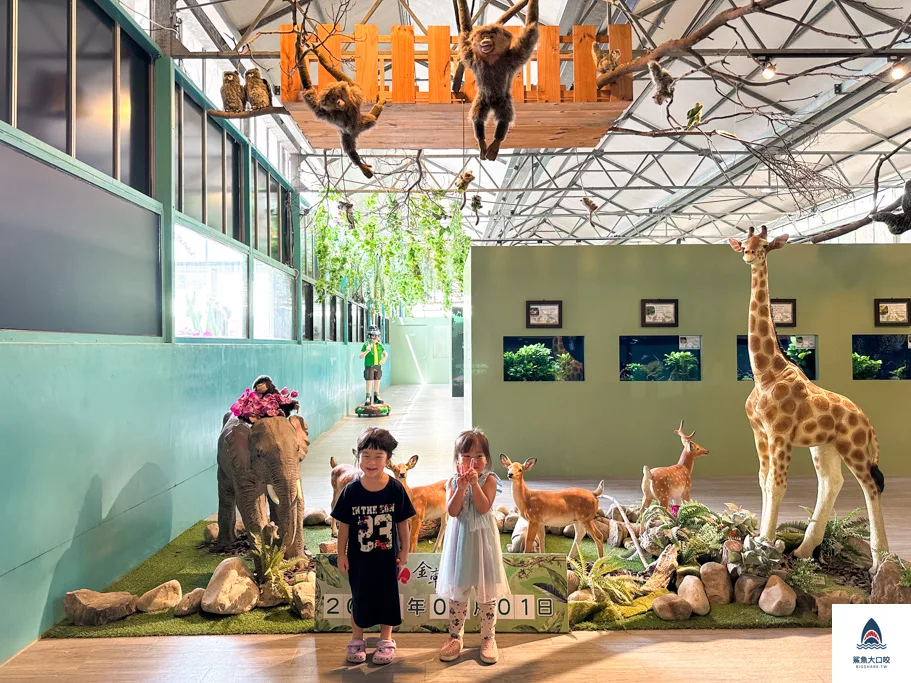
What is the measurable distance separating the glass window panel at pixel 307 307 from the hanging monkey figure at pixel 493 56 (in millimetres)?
6911

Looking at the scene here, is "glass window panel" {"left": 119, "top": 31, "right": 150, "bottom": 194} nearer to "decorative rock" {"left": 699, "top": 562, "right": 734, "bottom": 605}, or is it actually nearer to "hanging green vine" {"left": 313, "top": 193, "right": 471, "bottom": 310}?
"hanging green vine" {"left": 313, "top": 193, "right": 471, "bottom": 310}

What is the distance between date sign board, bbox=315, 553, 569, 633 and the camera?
8.52 ft

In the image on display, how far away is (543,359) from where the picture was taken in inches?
236

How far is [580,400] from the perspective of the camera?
592 cm

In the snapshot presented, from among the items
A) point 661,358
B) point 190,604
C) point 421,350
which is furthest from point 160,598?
point 421,350

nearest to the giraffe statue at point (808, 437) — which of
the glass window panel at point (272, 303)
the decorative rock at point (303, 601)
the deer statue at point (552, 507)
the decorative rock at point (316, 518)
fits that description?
the deer statue at point (552, 507)

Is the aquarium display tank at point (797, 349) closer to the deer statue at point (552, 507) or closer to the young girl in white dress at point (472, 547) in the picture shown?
the deer statue at point (552, 507)

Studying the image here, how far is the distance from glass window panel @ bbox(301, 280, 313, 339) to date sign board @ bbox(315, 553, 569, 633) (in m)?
6.32

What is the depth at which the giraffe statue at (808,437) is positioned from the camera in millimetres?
3072

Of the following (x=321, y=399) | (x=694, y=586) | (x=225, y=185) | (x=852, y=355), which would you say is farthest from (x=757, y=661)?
(x=321, y=399)

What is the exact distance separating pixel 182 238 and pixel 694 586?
13.2ft

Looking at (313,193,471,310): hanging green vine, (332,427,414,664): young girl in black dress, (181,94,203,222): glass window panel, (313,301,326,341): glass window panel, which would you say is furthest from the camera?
(313,301,326,341): glass window panel

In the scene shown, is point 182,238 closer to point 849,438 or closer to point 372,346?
point 849,438

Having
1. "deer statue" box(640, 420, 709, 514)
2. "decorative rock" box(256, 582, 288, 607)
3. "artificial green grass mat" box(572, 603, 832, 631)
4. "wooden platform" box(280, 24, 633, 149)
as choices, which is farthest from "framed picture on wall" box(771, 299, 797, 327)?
"decorative rock" box(256, 582, 288, 607)
